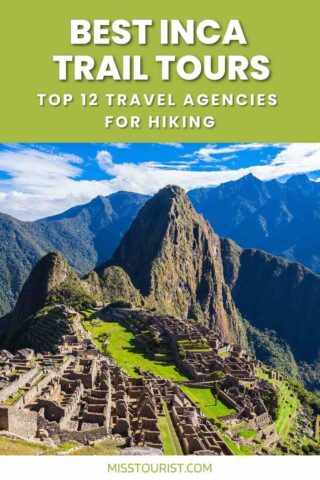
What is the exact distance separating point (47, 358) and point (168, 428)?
A: 15.4 m

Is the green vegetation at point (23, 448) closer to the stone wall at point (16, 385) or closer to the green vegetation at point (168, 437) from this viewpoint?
the stone wall at point (16, 385)

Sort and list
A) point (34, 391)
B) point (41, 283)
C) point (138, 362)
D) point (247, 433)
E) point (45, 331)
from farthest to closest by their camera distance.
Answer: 1. point (41, 283)
2. point (45, 331)
3. point (138, 362)
4. point (247, 433)
5. point (34, 391)

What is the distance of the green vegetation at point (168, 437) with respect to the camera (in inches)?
1126

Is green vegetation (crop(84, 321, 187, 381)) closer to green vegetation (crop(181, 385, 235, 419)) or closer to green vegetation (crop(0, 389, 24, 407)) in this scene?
green vegetation (crop(181, 385, 235, 419))

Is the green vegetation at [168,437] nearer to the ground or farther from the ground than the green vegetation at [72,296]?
nearer to the ground

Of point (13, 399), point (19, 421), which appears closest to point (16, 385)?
point (13, 399)

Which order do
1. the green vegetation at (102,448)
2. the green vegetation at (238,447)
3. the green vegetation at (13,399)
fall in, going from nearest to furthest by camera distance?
the green vegetation at (102,448) < the green vegetation at (13,399) < the green vegetation at (238,447)

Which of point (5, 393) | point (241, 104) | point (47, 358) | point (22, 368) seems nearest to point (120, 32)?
point (241, 104)

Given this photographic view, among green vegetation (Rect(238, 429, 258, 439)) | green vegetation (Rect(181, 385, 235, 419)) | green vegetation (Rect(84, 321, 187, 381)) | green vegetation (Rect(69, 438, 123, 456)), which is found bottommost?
green vegetation (Rect(238, 429, 258, 439))

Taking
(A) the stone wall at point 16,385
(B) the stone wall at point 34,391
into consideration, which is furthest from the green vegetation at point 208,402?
(A) the stone wall at point 16,385

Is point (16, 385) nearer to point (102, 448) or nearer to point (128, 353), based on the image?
point (102, 448)

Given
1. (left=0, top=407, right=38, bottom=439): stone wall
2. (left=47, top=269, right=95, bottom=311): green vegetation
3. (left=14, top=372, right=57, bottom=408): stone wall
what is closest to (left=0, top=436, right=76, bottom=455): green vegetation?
(left=0, top=407, right=38, bottom=439): stone wall

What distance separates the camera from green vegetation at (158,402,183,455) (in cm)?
2859

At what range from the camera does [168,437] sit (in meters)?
30.8
